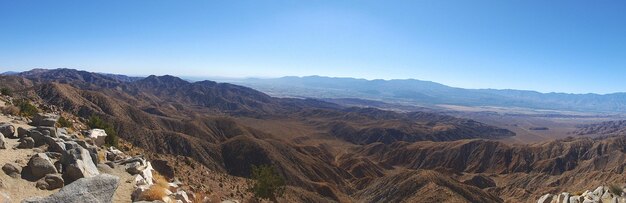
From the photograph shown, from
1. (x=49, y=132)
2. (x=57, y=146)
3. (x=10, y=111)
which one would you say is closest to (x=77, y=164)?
(x=57, y=146)

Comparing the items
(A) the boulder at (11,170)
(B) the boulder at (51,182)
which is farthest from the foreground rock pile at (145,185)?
(A) the boulder at (11,170)

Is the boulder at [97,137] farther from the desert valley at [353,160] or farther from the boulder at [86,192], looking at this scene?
the boulder at [86,192]

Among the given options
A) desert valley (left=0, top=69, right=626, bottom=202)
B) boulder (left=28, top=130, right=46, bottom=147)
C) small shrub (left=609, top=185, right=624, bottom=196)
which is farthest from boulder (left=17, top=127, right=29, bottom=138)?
small shrub (left=609, top=185, right=624, bottom=196)

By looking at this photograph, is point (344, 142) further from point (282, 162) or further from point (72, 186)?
point (72, 186)

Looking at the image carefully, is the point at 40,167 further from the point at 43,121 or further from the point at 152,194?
the point at 43,121

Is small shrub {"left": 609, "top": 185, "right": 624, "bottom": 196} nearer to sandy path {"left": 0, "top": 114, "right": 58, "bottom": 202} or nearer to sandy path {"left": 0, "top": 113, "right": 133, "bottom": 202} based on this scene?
sandy path {"left": 0, "top": 113, "right": 133, "bottom": 202}
